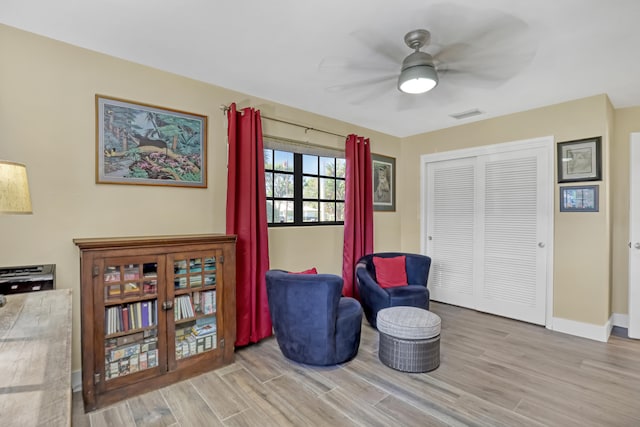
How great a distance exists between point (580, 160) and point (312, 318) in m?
3.26

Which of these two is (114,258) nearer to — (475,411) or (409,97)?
(475,411)

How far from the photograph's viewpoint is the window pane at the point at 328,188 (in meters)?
3.97

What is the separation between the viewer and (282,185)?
3.58 m

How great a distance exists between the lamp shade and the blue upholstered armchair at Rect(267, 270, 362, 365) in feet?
5.60

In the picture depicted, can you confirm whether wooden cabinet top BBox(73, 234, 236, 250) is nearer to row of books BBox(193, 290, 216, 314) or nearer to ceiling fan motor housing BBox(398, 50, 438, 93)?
row of books BBox(193, 290, 216, 314)

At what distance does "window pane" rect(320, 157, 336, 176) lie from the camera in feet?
13.0

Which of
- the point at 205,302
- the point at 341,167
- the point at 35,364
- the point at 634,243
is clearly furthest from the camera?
the point at 341,167

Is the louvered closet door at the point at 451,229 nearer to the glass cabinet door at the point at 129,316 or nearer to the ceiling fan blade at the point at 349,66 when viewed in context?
the ceiling fan blade at the point at 349,66

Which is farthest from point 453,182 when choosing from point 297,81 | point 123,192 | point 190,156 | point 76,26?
point 76,26

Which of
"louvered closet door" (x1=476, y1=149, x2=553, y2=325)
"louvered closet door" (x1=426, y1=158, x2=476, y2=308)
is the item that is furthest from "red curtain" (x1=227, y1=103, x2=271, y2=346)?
"louvered closet door" (x1=476, y1=149, x2=553, y2=325)

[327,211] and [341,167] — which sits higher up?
[341,167]

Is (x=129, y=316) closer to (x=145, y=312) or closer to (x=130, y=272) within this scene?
(x=145, y=312)

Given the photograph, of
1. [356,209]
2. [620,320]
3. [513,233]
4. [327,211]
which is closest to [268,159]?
[327,211]

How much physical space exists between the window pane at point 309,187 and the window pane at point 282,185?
0.60ft
